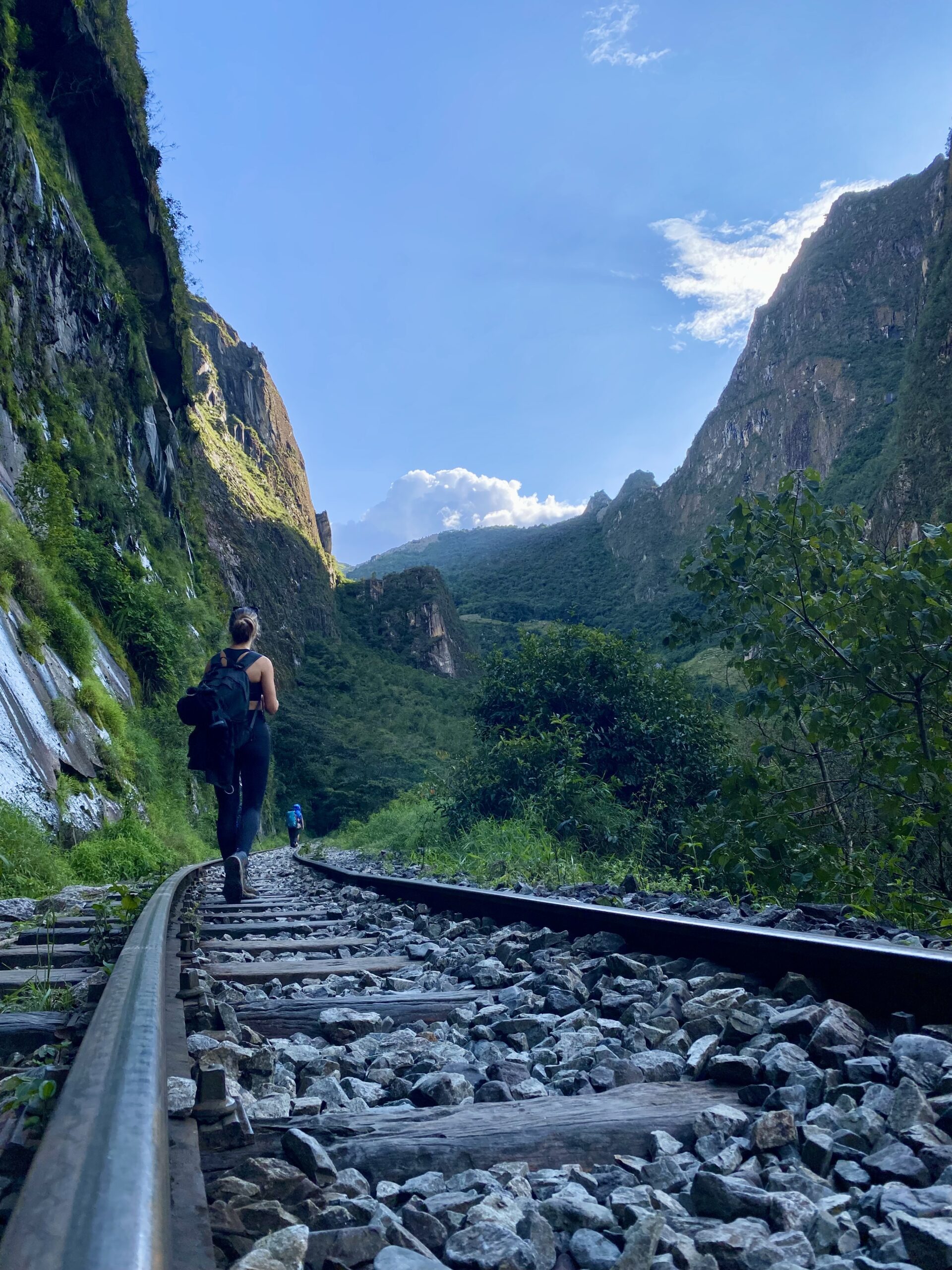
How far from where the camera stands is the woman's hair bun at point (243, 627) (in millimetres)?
5492

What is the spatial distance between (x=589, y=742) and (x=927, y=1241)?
9102 millimetres

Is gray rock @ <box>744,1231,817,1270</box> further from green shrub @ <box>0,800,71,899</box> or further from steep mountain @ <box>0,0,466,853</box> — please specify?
steep mountain @ <box>0,0,466,853</box>

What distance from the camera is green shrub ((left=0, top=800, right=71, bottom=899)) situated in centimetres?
536

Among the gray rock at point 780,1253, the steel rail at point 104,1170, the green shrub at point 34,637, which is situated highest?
the green shrub at point 34,637

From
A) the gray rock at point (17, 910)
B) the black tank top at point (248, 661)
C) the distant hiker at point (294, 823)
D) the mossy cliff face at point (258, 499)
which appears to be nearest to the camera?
the gray rock at point (17, 910)

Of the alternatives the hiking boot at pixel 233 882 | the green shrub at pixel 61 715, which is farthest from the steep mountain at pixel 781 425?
the hiking boot at pixel 233 882

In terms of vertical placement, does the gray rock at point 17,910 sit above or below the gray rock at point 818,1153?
above

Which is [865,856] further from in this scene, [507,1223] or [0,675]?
[0,675]

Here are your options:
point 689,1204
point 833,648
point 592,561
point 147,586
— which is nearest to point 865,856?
point 833,648

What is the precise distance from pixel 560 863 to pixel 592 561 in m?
117

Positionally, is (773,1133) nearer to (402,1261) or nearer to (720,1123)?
(720,1123)

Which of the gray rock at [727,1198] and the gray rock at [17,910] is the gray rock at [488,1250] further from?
the gray rock at [17,910]

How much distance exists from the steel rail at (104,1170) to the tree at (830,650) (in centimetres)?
324

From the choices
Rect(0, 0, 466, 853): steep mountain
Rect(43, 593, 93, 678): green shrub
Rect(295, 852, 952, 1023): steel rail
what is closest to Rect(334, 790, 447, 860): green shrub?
Rect(0, 0, 466, 853): steep mountain
